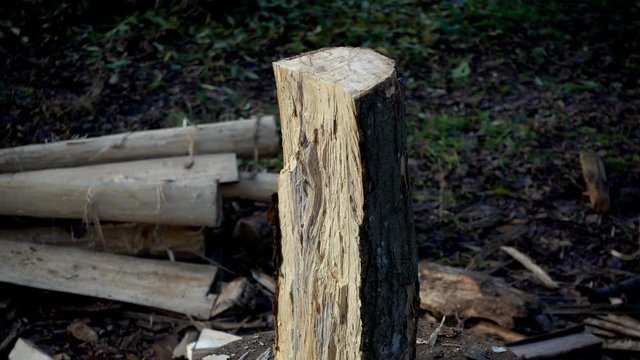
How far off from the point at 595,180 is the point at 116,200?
3018 millimetres

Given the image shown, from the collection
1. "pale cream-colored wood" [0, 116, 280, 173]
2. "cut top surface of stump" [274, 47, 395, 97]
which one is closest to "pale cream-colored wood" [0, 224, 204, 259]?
"pale cream-colored wood" [0, 116, 280, 173]

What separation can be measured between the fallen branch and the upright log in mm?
2048

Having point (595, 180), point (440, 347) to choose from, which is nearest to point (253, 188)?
point (440, 347)

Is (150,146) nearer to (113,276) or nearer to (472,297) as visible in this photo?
(113,276)

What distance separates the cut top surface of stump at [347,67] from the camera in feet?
6.99

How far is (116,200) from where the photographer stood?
159 inches

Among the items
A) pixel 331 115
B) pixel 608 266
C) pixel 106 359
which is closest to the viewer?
pixel 331 115

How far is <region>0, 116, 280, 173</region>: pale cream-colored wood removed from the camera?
14.6ft

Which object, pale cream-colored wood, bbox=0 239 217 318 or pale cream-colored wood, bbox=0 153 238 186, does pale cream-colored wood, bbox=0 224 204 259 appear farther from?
pale cream-colored wood, bbox=0 153 238 186

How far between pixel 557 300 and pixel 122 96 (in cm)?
380

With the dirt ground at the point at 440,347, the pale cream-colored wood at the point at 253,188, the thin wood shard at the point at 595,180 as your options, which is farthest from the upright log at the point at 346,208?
the thin wood shard at the point at 595,180

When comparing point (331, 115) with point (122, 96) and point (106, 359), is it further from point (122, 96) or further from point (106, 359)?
point (122, 96)

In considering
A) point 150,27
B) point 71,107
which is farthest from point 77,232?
point 150,27

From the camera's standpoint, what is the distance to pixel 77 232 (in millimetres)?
4258
